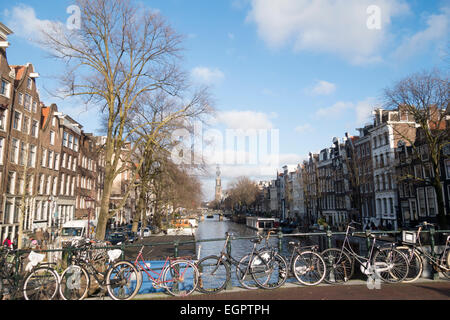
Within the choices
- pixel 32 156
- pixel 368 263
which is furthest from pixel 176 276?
pixel 32 156

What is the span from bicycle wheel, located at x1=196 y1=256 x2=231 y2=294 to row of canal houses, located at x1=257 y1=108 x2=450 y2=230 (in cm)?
2605

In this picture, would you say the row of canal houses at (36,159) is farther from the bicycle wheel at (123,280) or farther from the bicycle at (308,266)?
the bicycle at (308,266)

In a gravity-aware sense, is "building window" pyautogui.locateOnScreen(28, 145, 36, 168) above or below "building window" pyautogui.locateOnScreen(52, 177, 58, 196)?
above

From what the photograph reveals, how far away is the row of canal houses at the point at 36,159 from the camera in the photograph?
1143 inches

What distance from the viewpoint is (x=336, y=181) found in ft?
208

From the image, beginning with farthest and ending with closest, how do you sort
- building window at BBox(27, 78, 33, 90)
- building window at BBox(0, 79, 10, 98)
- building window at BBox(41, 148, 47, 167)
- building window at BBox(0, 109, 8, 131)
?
building window at BBox(41, 148, 47, 167), building window at BBox(27, 78, 33, 90), building window at BBox(0, 79, 10, 98), building window at BBox(0, 109, 8, 131)

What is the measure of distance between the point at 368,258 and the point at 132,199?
71.7m

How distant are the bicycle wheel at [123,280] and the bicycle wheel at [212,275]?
1421 mm

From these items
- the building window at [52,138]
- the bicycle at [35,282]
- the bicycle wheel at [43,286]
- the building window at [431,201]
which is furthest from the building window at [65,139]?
the building window at [431,201]

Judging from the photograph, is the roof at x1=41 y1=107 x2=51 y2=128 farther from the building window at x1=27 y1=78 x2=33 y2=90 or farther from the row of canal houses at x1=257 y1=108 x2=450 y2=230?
the row of canal houses at x1=257 y1=108 x2=450 y2=230

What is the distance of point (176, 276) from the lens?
757 centimetres

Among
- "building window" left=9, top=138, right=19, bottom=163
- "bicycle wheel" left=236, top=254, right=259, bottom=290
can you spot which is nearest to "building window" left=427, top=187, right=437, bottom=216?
"bicycle wheel" left=236, top=254, right=259, bottom=290

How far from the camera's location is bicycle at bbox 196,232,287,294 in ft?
25.5

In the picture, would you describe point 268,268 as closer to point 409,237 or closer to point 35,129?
point 409,237
